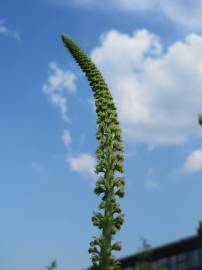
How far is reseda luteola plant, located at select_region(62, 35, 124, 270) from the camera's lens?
11070 mm

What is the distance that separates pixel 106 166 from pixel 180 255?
243ft

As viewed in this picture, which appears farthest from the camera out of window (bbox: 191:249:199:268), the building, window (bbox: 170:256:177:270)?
window (bbox: 170:256:177:270)

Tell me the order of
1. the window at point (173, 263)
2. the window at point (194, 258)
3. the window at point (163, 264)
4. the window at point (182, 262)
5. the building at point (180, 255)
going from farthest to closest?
the window at point (163, 264) < the window at point (173, 263) < the window at point (182, 262) < the window at point (194, 258) < the building at point (180, 255)

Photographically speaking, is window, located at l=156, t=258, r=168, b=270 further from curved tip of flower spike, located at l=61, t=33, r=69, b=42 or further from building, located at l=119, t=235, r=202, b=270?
curved tip of flower spike, located at l=61, t=33, r=69, b=42

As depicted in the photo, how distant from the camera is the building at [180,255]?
3201 inches

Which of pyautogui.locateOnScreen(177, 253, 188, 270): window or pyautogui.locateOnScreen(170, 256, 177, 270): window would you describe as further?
pyautogui.locateOnScreen(170, 256, 177, 270): window

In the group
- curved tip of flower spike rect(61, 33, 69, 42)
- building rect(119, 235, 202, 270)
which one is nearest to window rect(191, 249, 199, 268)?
building rect(119, 235, 202, 270)

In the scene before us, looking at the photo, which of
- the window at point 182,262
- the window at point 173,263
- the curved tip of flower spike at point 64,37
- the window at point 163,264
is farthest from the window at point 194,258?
the curved tip of flower spike at point 64,37

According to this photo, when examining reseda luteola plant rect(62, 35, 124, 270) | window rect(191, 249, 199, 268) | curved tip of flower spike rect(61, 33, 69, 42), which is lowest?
reseda luteola plant rect(62, 35, 124, 270)

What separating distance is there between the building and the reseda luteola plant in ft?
226

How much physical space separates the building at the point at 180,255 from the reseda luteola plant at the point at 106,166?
68.9 meters

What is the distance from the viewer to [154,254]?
282 feet

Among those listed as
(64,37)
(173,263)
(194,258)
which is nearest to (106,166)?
(64,37)

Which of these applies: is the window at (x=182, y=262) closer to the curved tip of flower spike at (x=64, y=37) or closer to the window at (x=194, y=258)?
the window at (x=194, y=258)
